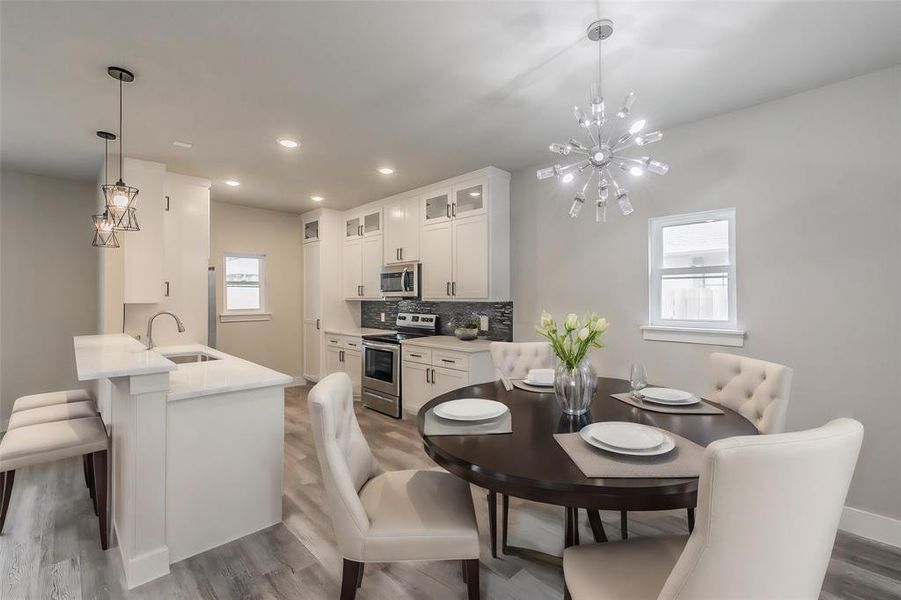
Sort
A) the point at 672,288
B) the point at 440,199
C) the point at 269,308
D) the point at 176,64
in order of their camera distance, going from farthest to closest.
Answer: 1. the point at 269,308
2. the point at 440,199
3. the point at 672,288
4. the point at 176,64

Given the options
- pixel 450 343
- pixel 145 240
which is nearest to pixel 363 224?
pixel 450 343

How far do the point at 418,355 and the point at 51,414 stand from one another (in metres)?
2.71

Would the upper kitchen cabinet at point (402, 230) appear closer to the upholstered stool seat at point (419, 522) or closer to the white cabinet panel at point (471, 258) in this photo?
the white cabinet panel at point (471, 258)

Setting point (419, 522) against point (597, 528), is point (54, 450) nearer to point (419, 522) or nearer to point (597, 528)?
point (419, 522)

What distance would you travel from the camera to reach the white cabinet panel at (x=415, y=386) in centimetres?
411

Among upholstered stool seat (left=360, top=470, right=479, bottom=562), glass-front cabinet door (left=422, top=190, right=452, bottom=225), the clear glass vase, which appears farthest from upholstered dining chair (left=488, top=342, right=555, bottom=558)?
glass-front cabinet door (left=422, top=190, right=452, bottom=225)

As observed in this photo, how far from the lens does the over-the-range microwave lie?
454 cm

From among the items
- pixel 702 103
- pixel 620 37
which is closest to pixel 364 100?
pixel 620 37

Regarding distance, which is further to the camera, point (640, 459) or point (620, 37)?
point (620, 37)

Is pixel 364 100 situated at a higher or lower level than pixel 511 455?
higher

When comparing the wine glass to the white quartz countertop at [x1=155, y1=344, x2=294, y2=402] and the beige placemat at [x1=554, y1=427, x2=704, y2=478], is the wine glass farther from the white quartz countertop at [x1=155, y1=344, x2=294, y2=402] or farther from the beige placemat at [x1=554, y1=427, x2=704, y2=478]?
the white quartz countertop at [x1=155, y1=344, x2=294, y2=402]

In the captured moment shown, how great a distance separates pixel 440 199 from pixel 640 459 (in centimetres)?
349

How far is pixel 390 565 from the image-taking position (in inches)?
77.4

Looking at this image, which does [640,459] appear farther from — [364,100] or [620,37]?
[364,100]
